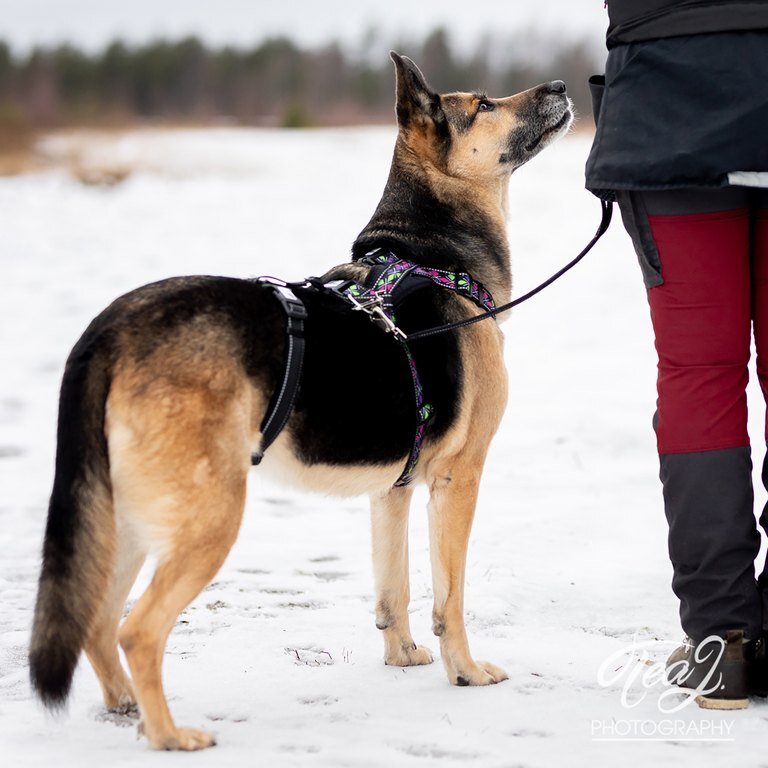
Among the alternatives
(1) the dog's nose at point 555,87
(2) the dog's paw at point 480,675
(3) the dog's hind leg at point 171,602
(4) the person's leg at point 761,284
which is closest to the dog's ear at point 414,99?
(1) the dog's nose at point 555,87

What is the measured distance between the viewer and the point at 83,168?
20266 millimetres

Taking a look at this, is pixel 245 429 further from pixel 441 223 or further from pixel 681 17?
pixel 681 17

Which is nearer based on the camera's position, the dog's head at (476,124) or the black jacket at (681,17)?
the black jacket at (681,17)

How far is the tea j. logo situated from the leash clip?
1.22 meters

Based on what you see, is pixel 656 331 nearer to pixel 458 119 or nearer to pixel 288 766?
pixel 458 119

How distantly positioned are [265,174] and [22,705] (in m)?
17.9

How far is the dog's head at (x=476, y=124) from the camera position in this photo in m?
3.54

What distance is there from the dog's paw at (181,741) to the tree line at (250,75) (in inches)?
1409

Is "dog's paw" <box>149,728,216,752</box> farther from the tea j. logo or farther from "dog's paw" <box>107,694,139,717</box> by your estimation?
the tea j. logo

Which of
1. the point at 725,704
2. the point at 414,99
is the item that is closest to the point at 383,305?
the point at 414,99

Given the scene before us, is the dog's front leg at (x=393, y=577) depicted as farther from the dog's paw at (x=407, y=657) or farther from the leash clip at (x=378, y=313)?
the leash clip at (x=378, y=313)

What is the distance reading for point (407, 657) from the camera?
131 inches

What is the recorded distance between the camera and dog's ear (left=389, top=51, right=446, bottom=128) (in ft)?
11.3

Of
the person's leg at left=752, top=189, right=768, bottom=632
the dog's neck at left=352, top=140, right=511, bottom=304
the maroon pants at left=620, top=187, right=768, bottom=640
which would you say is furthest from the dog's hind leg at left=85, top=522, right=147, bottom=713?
the person's leg at left=752, top=189, right=768, bottom=632
